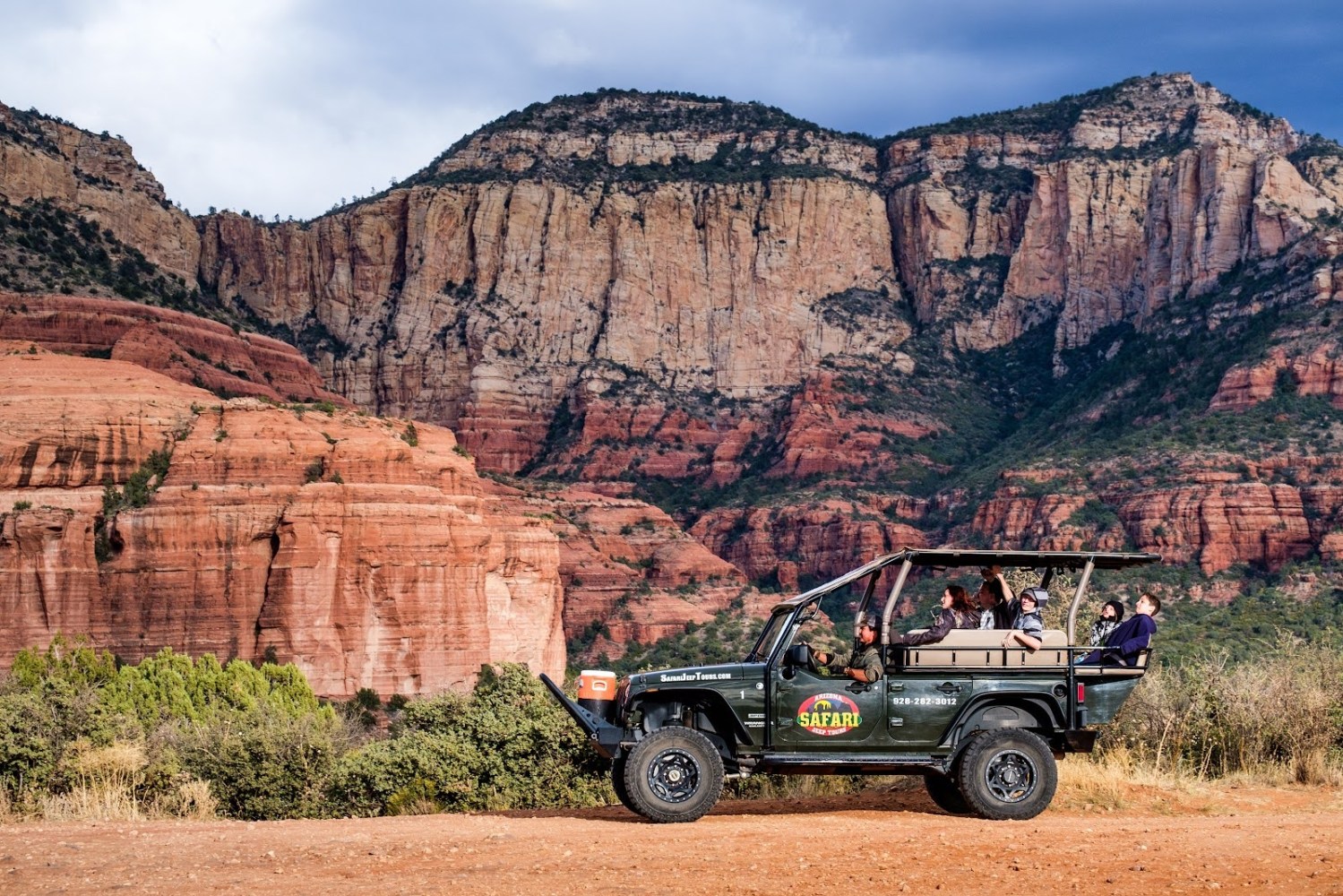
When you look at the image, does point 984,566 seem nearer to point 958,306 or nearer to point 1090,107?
point 958,306

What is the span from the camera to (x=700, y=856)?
13.8 metres

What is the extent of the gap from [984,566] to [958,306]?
144 meters

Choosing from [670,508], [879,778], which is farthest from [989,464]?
[879,778]

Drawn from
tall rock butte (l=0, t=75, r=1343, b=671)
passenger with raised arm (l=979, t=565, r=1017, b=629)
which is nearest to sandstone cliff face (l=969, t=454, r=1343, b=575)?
tall rock butte (l=0, t=75, r=1343, b=671)

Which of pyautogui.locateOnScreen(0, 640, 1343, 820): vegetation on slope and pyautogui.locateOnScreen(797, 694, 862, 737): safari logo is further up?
pyautogui.locateOnScreen(797, 694, 862, 737): safari logo

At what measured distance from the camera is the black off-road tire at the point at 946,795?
17.4 metres

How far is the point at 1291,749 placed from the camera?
21.2m

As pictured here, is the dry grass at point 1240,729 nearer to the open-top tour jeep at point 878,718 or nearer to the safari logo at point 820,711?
the open-top tour jeep at point 878,718

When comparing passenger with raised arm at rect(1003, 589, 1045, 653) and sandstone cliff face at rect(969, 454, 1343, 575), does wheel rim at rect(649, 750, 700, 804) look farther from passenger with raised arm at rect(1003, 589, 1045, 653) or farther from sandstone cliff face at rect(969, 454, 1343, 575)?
sandstone cliff face at rect(969, 454, 1343, 575)

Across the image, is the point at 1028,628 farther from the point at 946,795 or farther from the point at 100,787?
the point at 100,787

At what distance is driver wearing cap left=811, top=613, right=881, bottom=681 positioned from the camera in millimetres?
16688

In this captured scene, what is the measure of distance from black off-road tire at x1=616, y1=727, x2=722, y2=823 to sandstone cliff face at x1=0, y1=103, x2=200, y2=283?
10031cm

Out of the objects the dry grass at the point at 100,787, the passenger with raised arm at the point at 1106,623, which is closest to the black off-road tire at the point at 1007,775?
the passenger with raised arm at the point at 1106,623

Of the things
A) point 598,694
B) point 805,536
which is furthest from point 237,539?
point 805,536
